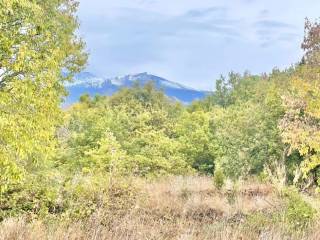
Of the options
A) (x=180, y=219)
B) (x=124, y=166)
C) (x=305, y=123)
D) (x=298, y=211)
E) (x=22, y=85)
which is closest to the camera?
(x=298, y=211)

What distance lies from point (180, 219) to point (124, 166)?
1157cm

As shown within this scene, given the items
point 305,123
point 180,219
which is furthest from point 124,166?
point 180,219

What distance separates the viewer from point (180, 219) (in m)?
9.48

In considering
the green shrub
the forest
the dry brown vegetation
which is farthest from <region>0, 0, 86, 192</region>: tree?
the green shrub

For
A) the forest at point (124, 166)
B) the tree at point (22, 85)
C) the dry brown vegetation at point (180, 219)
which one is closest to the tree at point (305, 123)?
the forest at point (124, 166)

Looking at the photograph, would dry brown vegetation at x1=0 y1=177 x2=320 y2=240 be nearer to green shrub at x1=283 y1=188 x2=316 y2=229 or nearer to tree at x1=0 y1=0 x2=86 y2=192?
green shrub at x1=283 y1=188 x2=316 y2=229

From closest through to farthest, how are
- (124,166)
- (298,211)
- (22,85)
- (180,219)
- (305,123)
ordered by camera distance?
(298,211)
(180,219)
(22,85)
(305,123)
(124,166)

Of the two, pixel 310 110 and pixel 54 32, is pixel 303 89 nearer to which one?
pixel 310 110

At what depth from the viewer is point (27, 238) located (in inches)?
198

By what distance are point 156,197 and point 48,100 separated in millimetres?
4766

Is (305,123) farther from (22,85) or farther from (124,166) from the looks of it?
(22,85)

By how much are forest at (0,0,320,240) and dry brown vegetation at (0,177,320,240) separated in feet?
0.11

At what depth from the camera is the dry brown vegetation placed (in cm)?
550

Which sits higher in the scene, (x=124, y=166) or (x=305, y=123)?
(x=305, y=123)
